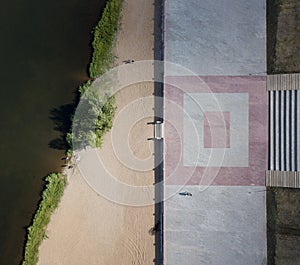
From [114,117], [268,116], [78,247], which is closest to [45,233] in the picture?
[78,247]

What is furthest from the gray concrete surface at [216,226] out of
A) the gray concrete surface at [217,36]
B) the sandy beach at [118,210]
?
the gray concrete surface at [217,36]

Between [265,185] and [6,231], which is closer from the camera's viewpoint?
[265,185]

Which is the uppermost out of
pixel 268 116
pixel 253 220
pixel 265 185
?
pixel 268 116

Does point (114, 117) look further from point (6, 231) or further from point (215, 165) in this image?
point (6, 231)

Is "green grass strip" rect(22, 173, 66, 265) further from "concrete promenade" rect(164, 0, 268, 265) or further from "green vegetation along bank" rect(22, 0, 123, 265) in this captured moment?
"concrete promenade" rect(164, 0, 268, 265)

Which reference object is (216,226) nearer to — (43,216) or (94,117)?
(94,117)

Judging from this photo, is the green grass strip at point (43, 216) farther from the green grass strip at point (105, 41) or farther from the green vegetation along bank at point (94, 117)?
the green grass strip at point (105, 41)
